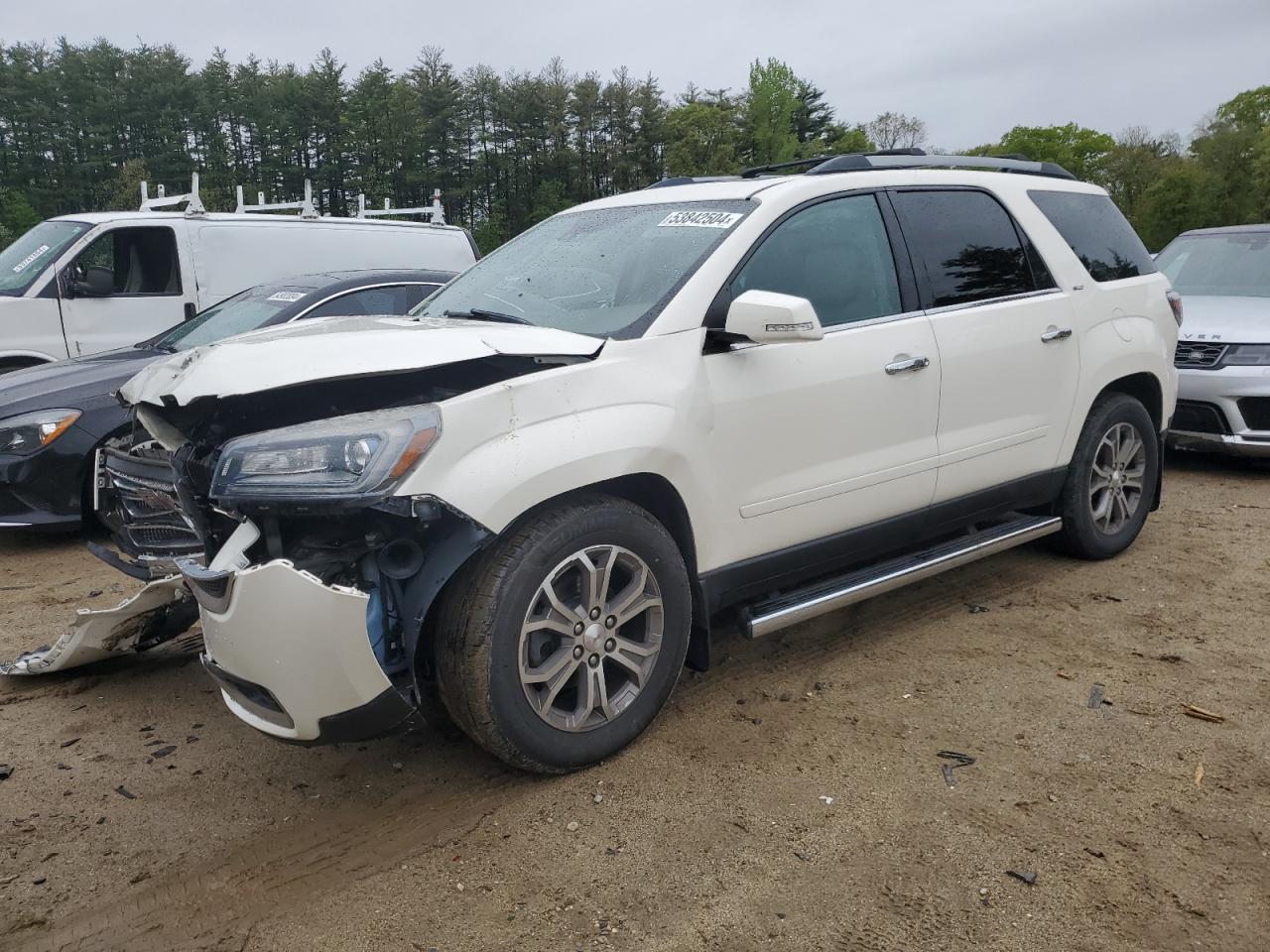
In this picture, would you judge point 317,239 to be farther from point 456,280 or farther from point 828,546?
point 828,546

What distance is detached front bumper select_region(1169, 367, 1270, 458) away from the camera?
684 centimetres

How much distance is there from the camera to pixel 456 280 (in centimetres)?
435

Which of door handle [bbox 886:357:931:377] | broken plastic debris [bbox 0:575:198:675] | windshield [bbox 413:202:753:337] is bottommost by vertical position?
broken plastic debris [bbox 0:575:198:675]

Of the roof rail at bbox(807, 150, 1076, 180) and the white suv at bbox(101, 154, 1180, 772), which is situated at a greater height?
the roof rail at bbox(807, 150, 1076, 180)

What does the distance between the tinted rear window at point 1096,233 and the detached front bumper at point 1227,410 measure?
2.23 m

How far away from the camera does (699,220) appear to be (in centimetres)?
370

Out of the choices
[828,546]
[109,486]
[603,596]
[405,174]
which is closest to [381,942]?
[603,596]

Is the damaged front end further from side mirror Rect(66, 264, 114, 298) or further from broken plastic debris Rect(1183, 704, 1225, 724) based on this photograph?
side mirror Rect(66, 264, 114, 298)

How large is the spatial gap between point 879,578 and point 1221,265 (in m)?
6.43

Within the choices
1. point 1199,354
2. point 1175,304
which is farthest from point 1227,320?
point 1175,304

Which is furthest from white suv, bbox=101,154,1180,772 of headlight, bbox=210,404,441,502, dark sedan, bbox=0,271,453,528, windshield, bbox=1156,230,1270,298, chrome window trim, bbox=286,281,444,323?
windshield, bbox=1156,230,1270,298

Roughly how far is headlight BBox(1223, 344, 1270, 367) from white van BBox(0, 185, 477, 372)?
5.83m

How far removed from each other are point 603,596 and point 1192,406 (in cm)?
577

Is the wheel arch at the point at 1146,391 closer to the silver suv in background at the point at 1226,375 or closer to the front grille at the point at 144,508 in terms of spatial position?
the silver suv in background at the point at 1226,375
